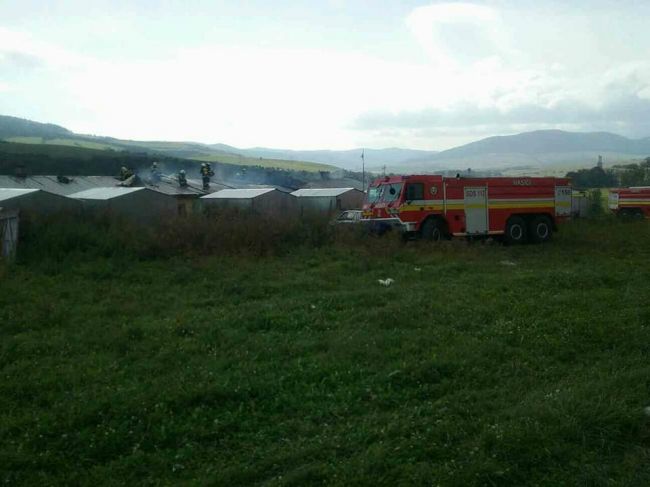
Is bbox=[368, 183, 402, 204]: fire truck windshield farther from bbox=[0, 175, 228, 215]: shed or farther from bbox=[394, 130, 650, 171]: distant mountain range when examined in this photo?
bbox=[394, 130, 650, 171]: distant mountain range

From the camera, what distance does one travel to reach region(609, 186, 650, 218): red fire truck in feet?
110

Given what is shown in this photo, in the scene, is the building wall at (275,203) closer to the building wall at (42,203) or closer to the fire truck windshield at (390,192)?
the fire truck windshield at (390,192)

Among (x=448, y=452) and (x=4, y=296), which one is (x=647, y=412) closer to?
(x=448, y=452)

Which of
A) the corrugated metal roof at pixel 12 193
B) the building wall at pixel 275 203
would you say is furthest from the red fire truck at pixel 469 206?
the corrugated metal roof at pixel 12 193

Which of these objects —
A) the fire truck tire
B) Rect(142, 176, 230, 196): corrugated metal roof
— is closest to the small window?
the fire truck tire

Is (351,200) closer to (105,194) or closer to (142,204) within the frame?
(142,204)

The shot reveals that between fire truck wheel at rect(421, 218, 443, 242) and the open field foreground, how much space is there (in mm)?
7389

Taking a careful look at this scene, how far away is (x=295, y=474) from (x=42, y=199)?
658 inches

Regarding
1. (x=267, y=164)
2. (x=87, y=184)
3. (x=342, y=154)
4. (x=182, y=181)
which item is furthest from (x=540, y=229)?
(x=342, y=154)

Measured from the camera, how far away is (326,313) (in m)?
9.23

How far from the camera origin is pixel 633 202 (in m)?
33.7

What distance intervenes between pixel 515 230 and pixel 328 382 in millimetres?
16398

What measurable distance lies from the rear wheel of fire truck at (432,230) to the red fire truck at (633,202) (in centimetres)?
1772

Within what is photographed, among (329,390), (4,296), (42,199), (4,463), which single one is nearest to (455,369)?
(329,390)
